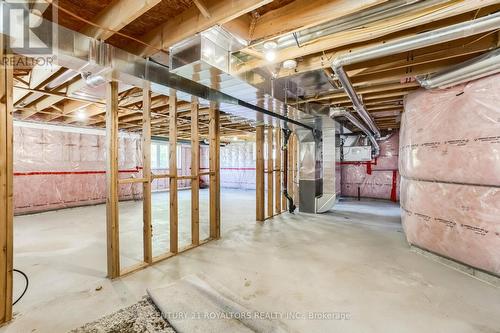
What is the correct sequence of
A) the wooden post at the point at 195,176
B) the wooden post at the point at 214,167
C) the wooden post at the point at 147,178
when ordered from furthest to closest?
1. the wooden post at the point at 214,167
2. the wooden post at the point at 195,176
3. the wooden post at the point at 147,178

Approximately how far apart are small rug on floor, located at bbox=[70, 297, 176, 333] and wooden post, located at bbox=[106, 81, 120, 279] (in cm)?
67

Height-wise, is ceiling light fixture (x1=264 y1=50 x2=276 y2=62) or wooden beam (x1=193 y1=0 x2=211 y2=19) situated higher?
wooden beam (x1=193 y1=0 x2=211 y2=19)

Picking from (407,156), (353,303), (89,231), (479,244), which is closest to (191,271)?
(353,303)

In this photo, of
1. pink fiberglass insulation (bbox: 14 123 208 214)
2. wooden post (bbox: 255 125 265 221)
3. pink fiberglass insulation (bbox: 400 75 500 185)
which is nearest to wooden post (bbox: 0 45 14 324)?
wooden post (bbox: 255 125 265 221)

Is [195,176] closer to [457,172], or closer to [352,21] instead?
[352,21]

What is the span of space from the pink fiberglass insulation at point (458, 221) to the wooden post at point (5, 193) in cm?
409

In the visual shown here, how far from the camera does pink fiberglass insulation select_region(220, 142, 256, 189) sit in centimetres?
1045

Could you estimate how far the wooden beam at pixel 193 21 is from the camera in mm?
1544

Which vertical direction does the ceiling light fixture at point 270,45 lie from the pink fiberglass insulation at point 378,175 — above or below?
above

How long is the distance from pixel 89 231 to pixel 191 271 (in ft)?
8.38

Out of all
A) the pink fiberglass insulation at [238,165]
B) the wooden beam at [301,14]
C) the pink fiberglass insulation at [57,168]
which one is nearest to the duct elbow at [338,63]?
the wooden beam at [301,14]

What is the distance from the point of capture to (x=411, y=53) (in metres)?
2.48

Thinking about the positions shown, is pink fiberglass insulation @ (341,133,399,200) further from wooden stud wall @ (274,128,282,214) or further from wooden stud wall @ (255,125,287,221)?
wooden stud wall @ (274,128,282,214)

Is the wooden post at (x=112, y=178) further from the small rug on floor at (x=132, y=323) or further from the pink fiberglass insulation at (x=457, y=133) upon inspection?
the pink fiberglass insulation at (x=457, y=133)
